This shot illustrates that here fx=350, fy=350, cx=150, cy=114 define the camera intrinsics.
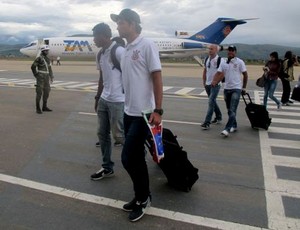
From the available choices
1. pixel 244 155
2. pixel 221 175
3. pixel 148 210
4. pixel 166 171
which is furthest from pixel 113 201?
pixel 244 155

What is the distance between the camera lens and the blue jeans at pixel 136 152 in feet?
12.0

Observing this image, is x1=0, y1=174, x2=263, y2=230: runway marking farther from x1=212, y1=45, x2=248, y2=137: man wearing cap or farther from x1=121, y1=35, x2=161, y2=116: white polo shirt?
x1=212, y1=45, x2=248, y2=137: man wearing cap

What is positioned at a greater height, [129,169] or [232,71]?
[232,71]

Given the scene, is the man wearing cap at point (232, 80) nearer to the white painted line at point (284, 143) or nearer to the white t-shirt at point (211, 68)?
the white t-shirt at point (211, 68)

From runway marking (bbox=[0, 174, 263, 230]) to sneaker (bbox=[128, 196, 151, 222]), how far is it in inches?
3.7

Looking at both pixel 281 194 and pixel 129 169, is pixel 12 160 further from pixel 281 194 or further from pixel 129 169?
pixel 281 194

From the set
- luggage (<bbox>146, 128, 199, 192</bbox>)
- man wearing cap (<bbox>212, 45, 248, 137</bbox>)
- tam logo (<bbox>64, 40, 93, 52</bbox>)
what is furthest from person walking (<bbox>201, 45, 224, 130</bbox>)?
tam logo (<bbox>64, 40, 93, 52</bbox>)

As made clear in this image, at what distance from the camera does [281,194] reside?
4.38 meters

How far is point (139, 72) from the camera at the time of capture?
11.7 ft

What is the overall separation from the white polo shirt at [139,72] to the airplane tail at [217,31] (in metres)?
42.4

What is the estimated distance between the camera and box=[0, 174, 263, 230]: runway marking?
11.8ft

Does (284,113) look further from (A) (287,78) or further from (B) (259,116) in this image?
(B) (259,116)

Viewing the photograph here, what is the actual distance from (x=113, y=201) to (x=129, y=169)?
0.61 metres

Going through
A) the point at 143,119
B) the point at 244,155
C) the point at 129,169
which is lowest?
the point at 244,155
